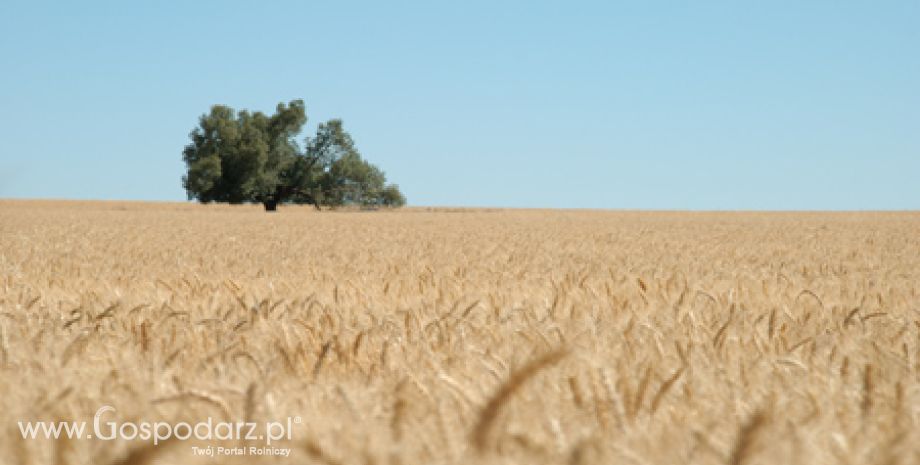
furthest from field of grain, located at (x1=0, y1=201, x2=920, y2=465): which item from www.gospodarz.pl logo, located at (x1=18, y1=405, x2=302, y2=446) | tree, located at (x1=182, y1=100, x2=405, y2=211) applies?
tree, located at (x1=182, y1=100, x2=405, y2=211)

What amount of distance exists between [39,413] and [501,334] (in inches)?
57.3

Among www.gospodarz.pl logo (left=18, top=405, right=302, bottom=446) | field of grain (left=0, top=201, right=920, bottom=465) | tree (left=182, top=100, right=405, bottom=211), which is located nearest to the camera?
field of grain (left=0, top=201, right=920, bottom=465)

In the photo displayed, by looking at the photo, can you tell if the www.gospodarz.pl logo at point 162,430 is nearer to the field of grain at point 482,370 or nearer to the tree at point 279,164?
the field of grain at point 482,370

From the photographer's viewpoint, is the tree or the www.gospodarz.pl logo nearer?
the www.gospodarz.pl logo

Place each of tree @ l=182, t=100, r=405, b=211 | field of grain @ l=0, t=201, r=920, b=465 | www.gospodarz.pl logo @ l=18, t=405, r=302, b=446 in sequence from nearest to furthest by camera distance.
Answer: field of grain @ l=0, t=201, r=920, b=465 → www.gospodarz.pl logo @ l=18, t=405, r=302, b=446 → tree @ l=182, t=100, r=405, b=211

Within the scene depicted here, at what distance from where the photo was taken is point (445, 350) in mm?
2420

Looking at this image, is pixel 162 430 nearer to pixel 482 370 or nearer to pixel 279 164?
pixel 482 370

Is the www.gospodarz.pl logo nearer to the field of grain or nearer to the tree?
the field of grain

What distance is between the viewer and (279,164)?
54219 mm

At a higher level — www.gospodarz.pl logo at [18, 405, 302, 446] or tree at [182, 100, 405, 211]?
tree at [182, 100, 405, 211]

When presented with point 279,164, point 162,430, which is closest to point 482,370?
point 162,430

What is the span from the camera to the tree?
51.8 m

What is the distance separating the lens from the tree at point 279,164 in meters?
51.8

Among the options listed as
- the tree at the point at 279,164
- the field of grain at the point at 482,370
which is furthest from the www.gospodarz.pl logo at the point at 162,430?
the tree at the point at 279,164
